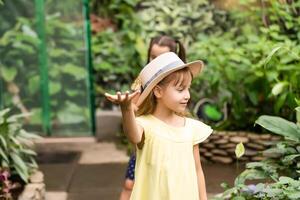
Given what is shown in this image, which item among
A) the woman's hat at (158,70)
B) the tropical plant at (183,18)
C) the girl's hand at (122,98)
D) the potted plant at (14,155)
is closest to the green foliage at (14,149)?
the potted plant at (14,155)

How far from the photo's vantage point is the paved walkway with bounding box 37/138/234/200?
20.1ft

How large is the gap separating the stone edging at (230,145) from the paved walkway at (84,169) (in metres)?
0.19

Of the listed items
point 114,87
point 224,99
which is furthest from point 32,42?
point 224,99

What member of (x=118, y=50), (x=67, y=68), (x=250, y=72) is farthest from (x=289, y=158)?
(x=67, y=68)

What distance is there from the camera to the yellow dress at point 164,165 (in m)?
3.27

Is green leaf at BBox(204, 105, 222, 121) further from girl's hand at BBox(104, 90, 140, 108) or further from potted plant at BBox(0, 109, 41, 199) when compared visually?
girl's hand at BBox(104, 90, 140, 108)

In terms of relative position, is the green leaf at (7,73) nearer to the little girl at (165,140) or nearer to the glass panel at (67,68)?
the glass panel at (67,68)

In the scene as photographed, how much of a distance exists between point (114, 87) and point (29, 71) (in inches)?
42.4

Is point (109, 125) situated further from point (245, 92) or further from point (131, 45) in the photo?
point (245, 92)

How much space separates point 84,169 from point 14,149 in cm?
143

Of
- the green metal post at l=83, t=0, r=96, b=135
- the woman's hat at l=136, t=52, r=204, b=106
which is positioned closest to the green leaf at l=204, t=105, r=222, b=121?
the green metal post at l=83, t=0, r=96, b=135

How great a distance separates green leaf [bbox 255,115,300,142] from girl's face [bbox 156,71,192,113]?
120cm

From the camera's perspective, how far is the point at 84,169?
701 centimetres

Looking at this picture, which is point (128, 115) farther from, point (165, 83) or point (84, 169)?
point (84, 169)
